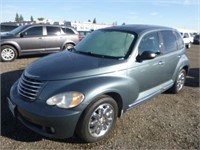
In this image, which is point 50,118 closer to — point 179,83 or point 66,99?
point 66,99

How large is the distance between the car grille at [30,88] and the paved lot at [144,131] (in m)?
0.69

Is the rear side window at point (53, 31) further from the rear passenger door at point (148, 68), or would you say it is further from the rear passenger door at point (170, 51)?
the rear passenger door at point (148, 68)

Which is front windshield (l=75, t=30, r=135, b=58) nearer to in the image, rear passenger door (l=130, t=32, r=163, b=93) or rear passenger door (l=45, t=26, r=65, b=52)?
rear passenger door (l=130, t=32, r=163, b=93)

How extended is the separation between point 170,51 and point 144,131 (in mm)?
2232

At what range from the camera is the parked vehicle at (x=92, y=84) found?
3188 millimetres

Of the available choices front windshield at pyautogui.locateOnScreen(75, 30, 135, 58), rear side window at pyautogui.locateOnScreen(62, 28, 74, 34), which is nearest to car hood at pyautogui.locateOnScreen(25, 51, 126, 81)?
front windshield at pyautogui.locateOnScreen(75, 30, 135, 58)

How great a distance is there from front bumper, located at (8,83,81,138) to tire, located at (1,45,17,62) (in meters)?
7.19

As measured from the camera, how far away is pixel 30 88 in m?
3.43

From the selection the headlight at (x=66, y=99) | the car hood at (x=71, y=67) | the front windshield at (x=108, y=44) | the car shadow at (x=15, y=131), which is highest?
the front windshield at (x=108, y=44)

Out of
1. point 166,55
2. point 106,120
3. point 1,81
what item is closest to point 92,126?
point 106,120

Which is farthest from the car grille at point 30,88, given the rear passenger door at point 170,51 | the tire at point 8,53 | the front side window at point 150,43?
the tire at point 8,53

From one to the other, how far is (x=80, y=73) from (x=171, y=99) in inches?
122

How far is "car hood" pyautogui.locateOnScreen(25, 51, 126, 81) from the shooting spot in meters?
3.46

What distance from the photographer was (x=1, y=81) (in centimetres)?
631
